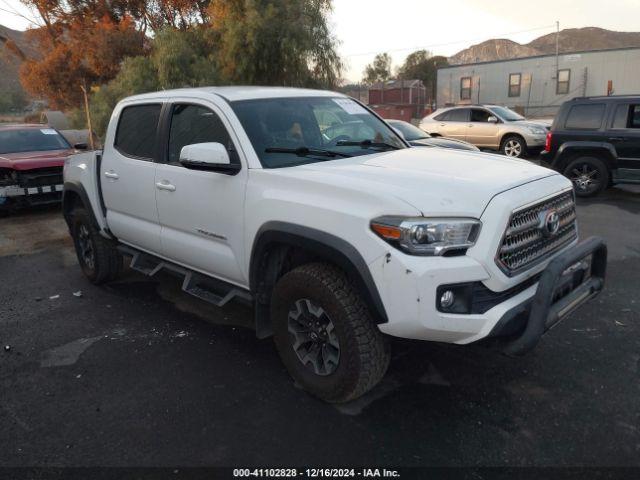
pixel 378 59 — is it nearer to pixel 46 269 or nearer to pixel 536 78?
pixel 536 78

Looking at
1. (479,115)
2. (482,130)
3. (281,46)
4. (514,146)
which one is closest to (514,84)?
(281,46)

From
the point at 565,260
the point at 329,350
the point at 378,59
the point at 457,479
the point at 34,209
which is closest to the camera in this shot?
the point at 457,479

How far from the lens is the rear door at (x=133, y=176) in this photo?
4.31 metres

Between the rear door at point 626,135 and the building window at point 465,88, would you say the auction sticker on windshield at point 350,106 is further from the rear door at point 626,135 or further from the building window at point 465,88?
the building window at point 465,88

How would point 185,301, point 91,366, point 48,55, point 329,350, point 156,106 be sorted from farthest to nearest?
1. point 48,55
2. point 185,301
3. point 156,106
4. point 91,366
5. point 329,350

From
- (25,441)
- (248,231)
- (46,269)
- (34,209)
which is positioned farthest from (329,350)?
(34,209)

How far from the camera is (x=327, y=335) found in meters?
3.10

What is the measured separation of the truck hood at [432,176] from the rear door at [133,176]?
5.24 feet

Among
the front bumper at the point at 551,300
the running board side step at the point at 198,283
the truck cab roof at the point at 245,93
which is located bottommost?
the running board side step at the point at 198,283

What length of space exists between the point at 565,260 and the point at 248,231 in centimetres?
186

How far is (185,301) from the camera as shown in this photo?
199 inches

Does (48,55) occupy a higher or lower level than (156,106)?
higher

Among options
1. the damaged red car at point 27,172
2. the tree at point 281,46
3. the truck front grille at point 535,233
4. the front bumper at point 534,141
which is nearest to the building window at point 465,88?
the tree at point 281,46

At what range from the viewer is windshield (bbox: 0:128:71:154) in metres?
9.87
